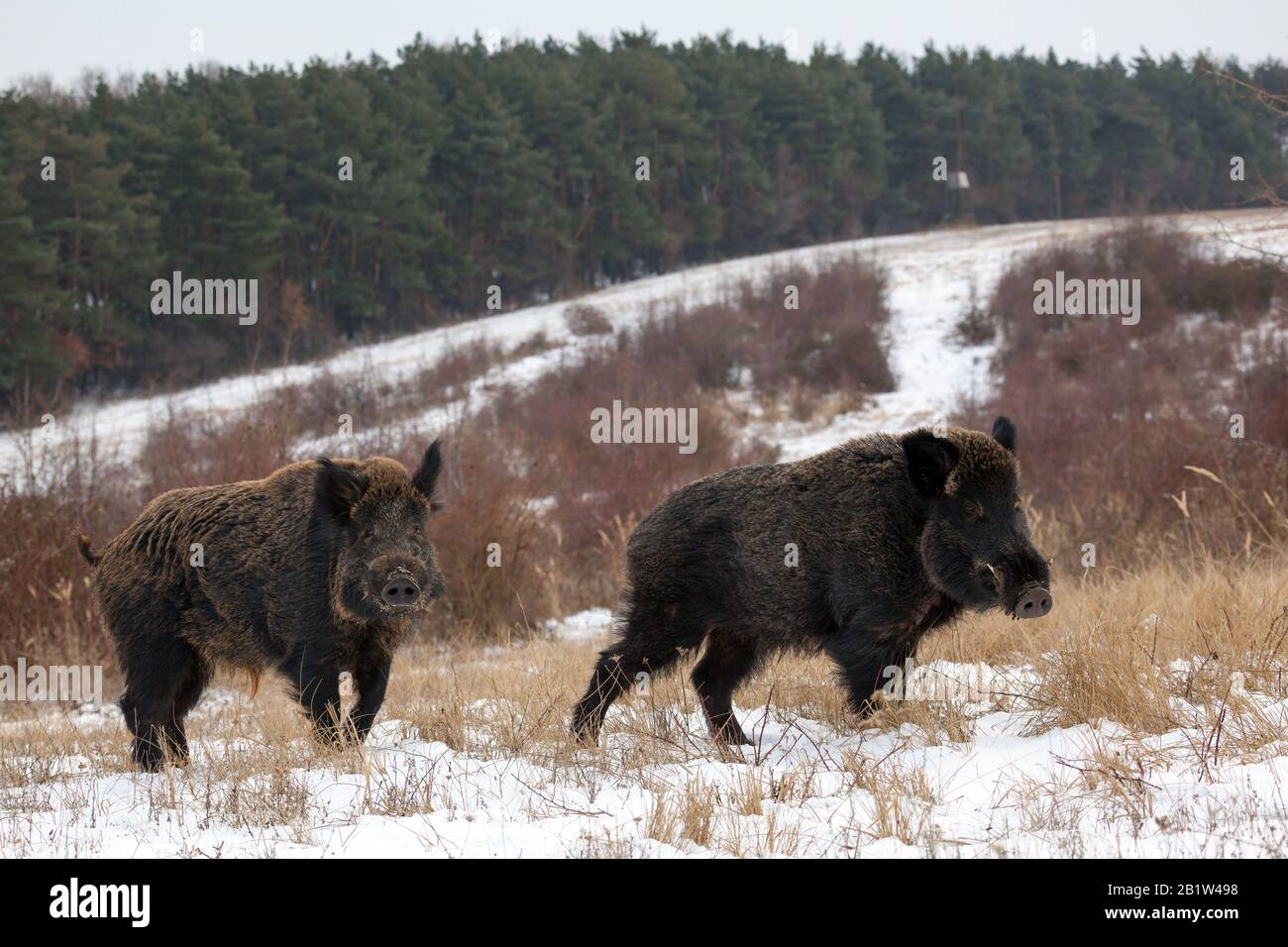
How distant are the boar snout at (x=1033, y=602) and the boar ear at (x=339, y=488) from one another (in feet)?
10.5

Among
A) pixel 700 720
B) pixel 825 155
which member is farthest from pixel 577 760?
pixel 825 155

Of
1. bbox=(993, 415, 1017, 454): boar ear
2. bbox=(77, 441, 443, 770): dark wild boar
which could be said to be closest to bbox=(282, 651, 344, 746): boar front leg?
bbox=(77, 441, 443, 770): dark wild boar

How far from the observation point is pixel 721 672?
6.11 meters

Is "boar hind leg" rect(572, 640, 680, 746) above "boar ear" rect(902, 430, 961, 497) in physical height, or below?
below

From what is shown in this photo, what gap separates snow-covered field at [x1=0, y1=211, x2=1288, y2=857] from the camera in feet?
12.5

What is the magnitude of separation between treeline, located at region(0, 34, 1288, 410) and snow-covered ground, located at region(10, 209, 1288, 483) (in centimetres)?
176

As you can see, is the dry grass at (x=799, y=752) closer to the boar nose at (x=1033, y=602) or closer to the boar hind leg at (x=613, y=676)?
the boar hind leg at (x=613, y=676)

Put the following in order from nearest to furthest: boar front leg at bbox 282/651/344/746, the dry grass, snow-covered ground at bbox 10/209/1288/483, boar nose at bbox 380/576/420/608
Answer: the dry grass → boar nose at bbox 380/576/420/608 → boar front leg at bbox 282/651/344/746 → snow-covered ground at bbox 10/209/1288/483

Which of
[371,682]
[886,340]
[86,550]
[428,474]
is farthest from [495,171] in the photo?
[371,682]

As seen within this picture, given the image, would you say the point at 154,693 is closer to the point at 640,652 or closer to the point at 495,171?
the point at 640,652

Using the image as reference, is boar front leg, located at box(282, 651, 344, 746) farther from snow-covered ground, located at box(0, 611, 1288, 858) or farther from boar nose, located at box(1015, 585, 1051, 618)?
boar nose, located at box(1015, 585, 1051, 618)

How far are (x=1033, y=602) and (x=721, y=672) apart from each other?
170 centimetres

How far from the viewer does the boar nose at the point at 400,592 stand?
5.55m

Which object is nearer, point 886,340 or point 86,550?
point 86,550
